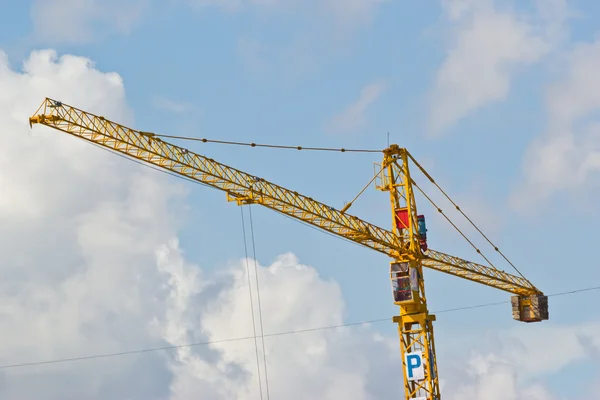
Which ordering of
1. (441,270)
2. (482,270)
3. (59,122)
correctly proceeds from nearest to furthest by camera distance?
(59,122)
(441,270)
(482,270)

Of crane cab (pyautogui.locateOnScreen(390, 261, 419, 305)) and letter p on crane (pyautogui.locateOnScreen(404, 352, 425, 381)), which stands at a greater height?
crane cab (pyautogui.locateOnScreen(390, 261, 419, 305))

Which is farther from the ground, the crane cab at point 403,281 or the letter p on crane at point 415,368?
the crane cab at point 403,281

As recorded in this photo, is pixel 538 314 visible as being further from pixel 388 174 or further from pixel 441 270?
pixel 388 174

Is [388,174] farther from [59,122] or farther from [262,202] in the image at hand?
[59,122]

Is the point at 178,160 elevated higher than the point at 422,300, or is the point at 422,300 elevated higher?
the point at 178,160

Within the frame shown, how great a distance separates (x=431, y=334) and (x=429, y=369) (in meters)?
3.91

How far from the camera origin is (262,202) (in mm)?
119875

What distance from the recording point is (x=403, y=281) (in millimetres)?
128500

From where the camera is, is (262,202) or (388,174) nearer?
(262,202)

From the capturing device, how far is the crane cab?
420 ft

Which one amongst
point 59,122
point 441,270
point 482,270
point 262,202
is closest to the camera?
point 59,122

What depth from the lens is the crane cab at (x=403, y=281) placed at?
420 feet

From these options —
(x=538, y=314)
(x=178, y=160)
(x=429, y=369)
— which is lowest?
(x=429, y=369)

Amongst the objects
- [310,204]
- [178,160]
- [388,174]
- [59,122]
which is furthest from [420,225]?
[59,122]
